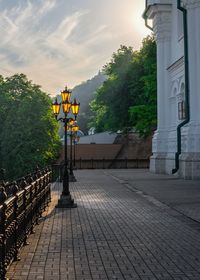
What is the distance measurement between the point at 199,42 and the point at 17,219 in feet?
69.0

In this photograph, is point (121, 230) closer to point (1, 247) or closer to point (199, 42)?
point (1, 247)

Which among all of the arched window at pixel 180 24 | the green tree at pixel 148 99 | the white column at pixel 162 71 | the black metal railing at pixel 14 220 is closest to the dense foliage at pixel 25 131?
the green tree at pixel 148 99

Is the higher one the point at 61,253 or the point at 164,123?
the point at 164,123

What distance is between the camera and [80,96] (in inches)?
6796

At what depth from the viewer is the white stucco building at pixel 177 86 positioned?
25422mm

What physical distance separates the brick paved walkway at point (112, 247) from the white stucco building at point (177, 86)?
1294 centimetres

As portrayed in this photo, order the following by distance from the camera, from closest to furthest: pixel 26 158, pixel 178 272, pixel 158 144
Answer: pixel 178 272 → pixel 158 144 → pixel 26 158

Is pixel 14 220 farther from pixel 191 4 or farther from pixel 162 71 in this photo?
pixel 162 71

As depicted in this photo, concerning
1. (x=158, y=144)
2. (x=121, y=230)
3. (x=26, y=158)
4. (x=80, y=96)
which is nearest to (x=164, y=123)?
(x=158, y=144)

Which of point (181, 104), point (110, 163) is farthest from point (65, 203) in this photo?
point (110, 163)

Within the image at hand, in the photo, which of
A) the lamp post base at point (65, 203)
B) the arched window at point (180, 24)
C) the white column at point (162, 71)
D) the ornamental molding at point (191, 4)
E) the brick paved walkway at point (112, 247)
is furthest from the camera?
the white column at point (162, 71)

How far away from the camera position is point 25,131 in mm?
40531

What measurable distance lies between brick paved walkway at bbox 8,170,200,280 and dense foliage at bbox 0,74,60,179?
28041 millimetres

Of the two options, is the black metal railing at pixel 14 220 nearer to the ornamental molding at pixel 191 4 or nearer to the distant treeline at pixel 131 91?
the ornamental molding at pixel 191 4
